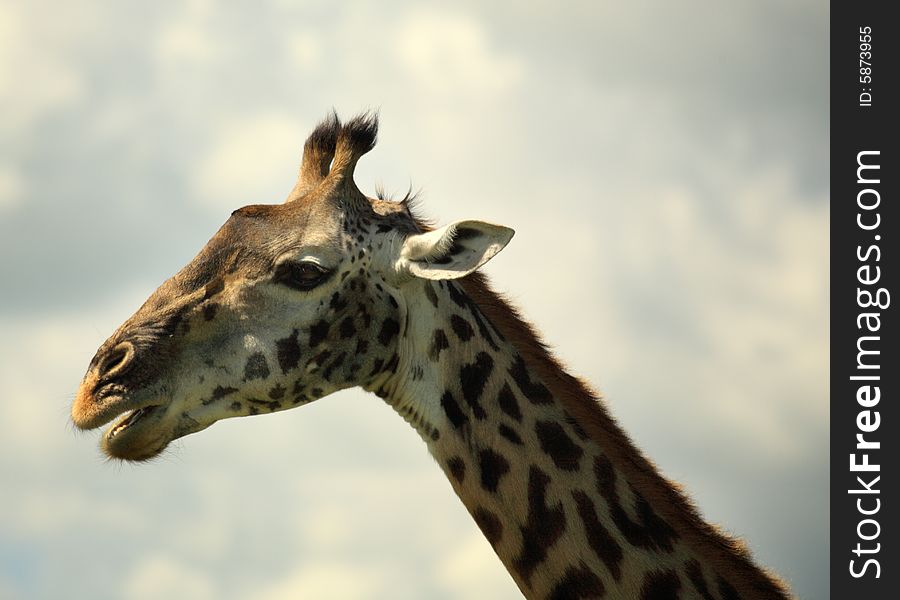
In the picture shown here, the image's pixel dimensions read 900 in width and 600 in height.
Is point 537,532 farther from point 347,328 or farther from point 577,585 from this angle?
point 347,328

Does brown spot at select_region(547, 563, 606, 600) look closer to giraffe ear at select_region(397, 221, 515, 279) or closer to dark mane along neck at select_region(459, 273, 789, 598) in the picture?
dark mane along neck at select_region(459, 273, 789, 598)

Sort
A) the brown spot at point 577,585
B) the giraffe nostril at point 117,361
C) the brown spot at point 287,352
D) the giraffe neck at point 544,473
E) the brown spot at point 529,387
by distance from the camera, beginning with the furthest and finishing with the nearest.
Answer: the brown spot at point 529,387 → the brown spot at point 287,352 → the giraffe nostril at point 117,361 → the giraffe neck at point 544,473 → the brown spot at point 577,585

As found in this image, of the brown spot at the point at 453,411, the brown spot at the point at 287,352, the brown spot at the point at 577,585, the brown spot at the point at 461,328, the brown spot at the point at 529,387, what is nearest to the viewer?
the brown spot at the point at 577,585

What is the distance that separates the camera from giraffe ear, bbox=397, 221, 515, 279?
34.6 feet

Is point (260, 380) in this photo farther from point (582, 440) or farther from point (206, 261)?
point (582, 440)

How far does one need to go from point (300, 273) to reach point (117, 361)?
1643mm

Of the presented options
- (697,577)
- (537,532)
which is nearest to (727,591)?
(697,577)

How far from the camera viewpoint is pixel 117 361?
1058cm

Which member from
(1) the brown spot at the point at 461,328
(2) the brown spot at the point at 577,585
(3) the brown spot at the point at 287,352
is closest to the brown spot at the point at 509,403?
(1) the brown spot at the point at 461,328

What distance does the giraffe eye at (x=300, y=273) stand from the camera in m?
10.9

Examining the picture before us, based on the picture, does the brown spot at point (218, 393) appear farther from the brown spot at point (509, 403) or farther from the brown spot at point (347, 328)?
the brown spot at point (509, 403)

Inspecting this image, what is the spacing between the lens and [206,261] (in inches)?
434

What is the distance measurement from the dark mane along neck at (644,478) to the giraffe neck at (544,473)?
0.01 m

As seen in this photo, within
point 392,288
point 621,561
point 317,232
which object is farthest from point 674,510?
point 317,232
